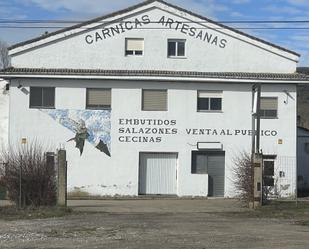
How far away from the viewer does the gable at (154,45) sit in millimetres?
32625

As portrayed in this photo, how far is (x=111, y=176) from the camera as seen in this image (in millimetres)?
32312

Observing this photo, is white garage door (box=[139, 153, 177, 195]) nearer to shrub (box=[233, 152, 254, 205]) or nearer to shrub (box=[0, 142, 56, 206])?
shrub (box=[233, 152, 254, 205])

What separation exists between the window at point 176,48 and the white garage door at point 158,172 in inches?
208

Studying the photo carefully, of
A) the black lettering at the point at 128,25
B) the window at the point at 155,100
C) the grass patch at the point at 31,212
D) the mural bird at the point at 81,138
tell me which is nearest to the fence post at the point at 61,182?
the grass patch at the point at 31,212

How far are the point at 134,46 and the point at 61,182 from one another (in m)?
12.7

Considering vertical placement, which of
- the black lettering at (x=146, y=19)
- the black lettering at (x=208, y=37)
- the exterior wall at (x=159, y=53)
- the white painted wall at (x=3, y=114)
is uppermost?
the black lettering at (x=146, y=19)

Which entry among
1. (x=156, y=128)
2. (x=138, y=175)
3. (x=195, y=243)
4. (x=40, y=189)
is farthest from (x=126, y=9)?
(x=195, y=243)

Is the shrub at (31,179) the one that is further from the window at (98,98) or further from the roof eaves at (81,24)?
the roof eaves at (81,24)

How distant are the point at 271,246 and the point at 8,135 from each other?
71.3 ft

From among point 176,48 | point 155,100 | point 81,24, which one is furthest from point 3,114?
point 176,48

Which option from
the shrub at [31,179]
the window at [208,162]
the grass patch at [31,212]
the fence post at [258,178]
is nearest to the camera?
the grass patch at [31,212]

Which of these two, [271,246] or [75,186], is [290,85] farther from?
[271,246]

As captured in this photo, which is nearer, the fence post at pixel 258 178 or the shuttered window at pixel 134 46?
the fence post at pixel 258 178

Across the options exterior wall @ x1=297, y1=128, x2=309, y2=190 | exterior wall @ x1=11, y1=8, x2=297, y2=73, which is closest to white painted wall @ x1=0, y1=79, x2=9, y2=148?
exterior wall @ x1=11, y1=8, x2=297, y2=73
